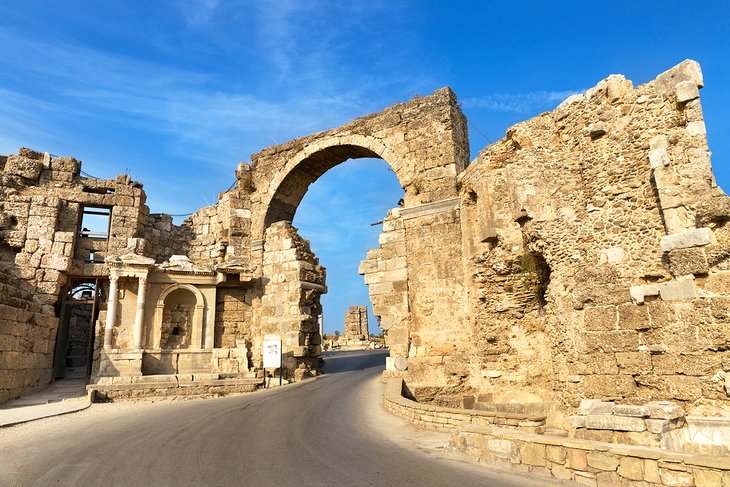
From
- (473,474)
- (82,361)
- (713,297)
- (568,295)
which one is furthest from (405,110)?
(82,361)

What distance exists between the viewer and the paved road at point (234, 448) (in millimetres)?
4676

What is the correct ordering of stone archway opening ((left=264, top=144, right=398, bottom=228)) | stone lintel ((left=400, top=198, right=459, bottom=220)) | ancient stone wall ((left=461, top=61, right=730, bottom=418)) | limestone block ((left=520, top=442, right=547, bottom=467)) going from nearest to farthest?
1. limestone block ((left=520, top=442, right=547, bottom=467))
2. ancient stone wall ((left=461, top=61, right=730, bottom=418))
3. stone lintel ((left=400, top=198, right=459, bottom=220))
4. stone archway opening ((left=264, top=144, right=398, bottom=228))

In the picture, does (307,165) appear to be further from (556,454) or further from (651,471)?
(651,471)

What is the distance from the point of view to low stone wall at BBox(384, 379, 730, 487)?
3791 millimetres

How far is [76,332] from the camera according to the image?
18109mm

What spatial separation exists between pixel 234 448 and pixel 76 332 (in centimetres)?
1562

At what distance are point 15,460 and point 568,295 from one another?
7.37m

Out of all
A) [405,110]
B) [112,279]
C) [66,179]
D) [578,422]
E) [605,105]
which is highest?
[405,110]

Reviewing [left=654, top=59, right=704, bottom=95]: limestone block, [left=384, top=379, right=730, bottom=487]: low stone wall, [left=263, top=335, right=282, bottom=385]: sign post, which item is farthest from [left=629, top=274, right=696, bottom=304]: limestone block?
[left=263, top=335, right=282, bottom=385]: sign post

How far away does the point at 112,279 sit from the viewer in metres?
12.6

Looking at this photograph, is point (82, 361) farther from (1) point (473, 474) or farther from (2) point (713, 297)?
(2) point (713, 297)

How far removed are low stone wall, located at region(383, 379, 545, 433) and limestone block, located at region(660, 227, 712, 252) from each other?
9.37ft

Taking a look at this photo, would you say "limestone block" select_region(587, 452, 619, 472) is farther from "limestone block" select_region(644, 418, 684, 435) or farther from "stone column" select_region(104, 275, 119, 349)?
"stone column" select_region(104, 275, 119, 349)

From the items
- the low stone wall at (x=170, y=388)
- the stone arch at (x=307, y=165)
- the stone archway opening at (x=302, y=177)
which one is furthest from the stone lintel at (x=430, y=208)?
the low stone wall at (x=170, y=388)
